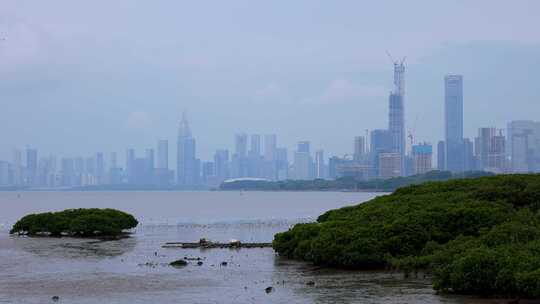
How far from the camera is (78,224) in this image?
66.8m

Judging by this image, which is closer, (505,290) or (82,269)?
(505,290)

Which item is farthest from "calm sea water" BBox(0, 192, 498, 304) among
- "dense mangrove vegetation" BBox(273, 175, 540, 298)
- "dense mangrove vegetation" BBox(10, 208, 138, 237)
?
"dense mangrove vegetation" BBox(10, 208, 138, 237)

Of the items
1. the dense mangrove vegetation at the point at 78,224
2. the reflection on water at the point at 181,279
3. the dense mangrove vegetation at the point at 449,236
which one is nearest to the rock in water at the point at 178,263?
the reflection on water at the point at 181,279

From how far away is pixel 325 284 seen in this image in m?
36.2

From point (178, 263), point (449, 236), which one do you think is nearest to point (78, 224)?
point (178, 263)

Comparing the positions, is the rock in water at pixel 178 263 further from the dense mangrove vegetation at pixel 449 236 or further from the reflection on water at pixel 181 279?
the dense mangrove vegetation at pixel 449 236

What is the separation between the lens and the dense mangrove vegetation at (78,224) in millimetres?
67250

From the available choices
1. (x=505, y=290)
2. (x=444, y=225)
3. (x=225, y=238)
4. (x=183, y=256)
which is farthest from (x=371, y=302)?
(x=225, y=238)

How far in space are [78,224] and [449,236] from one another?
33.9 meters

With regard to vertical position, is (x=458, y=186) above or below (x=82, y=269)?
above

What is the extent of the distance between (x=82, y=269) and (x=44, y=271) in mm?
1898

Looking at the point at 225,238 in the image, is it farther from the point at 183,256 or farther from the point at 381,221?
the point at 381,221

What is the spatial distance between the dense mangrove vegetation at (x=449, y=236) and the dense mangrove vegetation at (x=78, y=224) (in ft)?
73.2

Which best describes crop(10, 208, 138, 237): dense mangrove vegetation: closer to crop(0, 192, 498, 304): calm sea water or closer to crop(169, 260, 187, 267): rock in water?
crop(0, 192, 498, 304): calm sea water
